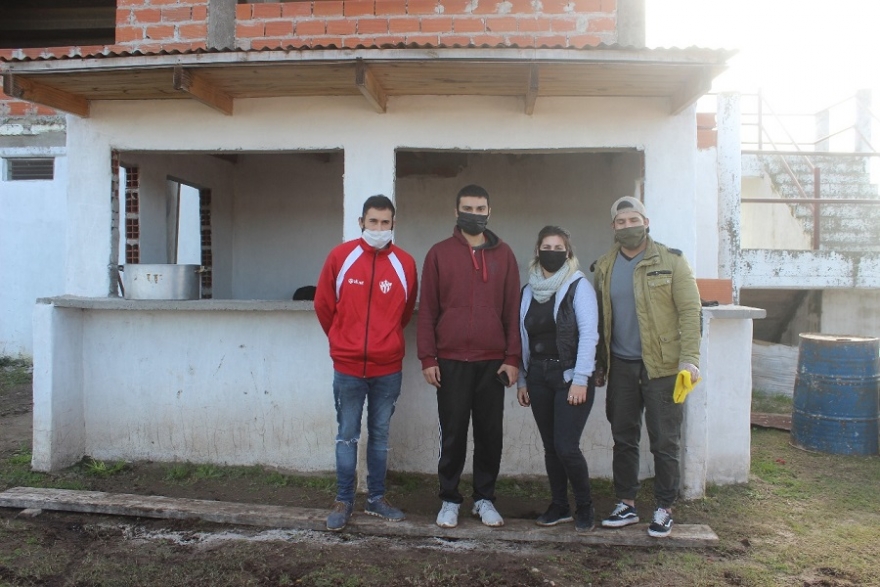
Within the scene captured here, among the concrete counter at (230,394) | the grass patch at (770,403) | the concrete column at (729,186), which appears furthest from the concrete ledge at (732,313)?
the grass patch at (770,403)

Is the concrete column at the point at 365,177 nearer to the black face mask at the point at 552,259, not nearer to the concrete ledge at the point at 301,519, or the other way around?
the black face mask at the point at 552,259

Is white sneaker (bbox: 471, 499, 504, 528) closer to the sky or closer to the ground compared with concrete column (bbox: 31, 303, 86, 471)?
closer to the ground

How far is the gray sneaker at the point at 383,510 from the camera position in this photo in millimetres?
3859

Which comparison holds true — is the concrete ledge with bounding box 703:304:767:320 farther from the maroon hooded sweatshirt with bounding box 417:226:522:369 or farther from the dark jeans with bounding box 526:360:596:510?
the maroon hooded sweatshirt with bounding box 417:226:522:369

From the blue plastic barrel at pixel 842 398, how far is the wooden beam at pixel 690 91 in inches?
105

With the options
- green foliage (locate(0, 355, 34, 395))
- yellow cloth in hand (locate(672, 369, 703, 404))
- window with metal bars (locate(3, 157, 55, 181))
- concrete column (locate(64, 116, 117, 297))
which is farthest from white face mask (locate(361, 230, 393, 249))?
window with metal bars (locate(3, 157, 55, 181))

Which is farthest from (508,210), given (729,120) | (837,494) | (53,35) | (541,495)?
(53,35)

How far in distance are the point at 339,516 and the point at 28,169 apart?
7.55m

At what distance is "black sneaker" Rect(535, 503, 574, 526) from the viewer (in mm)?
3766

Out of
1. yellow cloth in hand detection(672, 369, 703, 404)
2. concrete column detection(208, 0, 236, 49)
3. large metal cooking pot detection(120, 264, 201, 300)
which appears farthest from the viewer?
concrete column detection(208, 0, 236, 49)

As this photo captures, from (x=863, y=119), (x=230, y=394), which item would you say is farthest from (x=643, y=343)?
(x=863, y=119)

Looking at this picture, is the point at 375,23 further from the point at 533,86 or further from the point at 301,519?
the point at 301,519

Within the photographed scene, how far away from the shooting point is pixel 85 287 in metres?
4.77

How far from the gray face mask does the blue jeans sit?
147 centimetres
